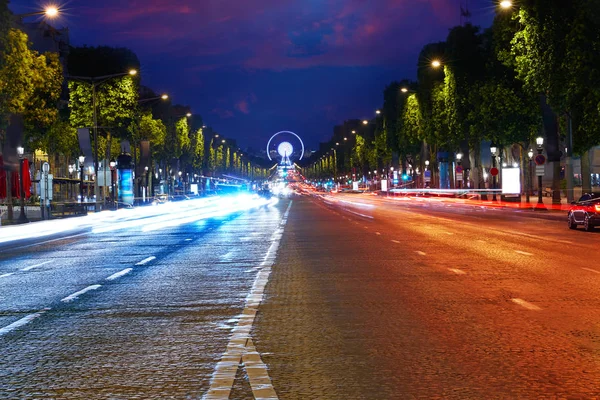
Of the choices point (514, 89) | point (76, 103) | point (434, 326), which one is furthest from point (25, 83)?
point (434, 326)

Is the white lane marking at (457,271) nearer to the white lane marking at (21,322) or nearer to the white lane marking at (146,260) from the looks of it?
the white lane marking at (146,260)

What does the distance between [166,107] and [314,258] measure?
364ft

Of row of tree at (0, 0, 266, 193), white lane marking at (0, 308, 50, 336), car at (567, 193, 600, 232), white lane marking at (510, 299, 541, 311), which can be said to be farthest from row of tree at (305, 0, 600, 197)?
white lane marking at (0, 308, 50, 336)

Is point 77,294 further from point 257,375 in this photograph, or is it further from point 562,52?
point 562,52

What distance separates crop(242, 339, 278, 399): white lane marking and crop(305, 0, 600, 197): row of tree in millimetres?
32161

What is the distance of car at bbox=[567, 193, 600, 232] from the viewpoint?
32.5 metres

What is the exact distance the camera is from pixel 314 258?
2128 cm

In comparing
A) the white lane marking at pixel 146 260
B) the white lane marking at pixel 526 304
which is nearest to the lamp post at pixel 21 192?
the white lane marking at pixel 146 260

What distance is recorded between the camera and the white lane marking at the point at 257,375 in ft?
22.9

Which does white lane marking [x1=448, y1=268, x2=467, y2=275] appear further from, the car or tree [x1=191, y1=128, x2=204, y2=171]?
tree [x1=191, y1=128, x2=204, y2=171]

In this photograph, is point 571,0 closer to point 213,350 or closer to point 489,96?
point 489,96

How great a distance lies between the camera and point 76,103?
83125mm

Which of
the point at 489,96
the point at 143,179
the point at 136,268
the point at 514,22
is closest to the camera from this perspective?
the point at 136,268

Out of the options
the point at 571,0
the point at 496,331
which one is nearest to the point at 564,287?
the point at 496,331
